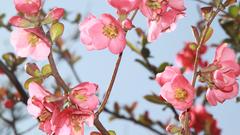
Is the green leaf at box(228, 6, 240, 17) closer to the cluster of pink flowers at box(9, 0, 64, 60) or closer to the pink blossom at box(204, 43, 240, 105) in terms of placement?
the pink blossom at box(204, 43, 240, 105)

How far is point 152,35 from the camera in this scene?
90 cm

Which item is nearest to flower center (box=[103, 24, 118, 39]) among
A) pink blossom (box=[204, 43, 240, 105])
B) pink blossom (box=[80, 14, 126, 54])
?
pink blossom (box=[80, 14, 126, 54])

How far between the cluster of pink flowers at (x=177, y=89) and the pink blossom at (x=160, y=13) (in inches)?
3.5

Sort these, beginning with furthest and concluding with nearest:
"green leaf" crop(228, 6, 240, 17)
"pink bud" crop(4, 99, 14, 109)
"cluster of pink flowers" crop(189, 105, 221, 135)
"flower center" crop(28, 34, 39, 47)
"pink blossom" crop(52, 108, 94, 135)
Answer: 1. "pink bud" crop(4, 99, 14, 109)
2. "cluster of pink flowers" crop(189, 105, 221, 135)
3. "green leaf" crop(228, 6, 240, 17)
4. "flower center" crop(28, 34, 39, 47)
5. "pink blossom" crop(52, 108, 94, 135)

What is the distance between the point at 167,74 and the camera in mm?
875

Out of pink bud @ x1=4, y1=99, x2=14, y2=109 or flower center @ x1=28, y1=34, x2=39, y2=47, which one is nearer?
flower center @ x1=28, y1=34, x2=39, y2=47

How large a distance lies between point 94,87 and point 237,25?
1186 millimetres

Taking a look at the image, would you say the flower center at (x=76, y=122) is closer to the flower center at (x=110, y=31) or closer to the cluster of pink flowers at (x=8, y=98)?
the flower center at (x=110, y=31)

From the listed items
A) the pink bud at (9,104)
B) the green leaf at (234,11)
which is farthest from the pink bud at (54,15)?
the pink bud at (9,104)

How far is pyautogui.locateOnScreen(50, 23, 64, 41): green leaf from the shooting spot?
814 millimetres

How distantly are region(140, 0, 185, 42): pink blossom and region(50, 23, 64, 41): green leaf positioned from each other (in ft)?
0.54

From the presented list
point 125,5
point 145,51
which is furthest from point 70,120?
point 145,51

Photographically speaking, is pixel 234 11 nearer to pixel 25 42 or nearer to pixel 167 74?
pixel 167 74

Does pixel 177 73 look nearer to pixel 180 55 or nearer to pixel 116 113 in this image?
pixel 116 113
